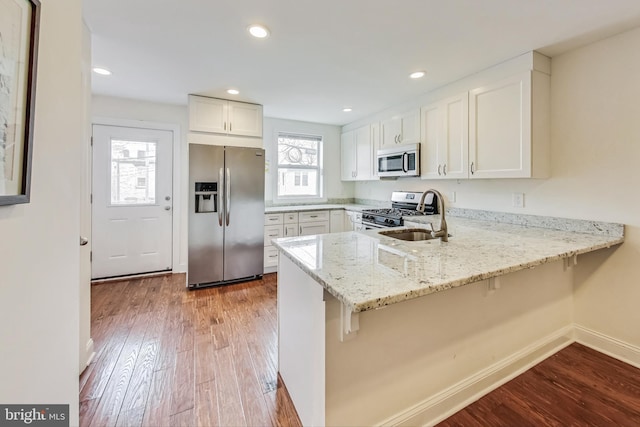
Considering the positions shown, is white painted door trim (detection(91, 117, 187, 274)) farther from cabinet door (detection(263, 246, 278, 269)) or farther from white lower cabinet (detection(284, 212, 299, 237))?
white lower cabinet (detection(284, 212, 299, 237))

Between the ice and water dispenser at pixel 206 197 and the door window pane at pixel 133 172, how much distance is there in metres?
0.92

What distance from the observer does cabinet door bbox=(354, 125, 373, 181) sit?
4164 mm

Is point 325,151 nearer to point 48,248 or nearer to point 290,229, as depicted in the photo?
point 290,229

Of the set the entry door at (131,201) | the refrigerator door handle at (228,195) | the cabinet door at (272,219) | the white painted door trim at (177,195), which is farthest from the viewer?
the cabinet door at (272,219)

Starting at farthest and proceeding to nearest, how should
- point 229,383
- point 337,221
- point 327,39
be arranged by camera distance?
point 337,221
point 327,39
point 229,383

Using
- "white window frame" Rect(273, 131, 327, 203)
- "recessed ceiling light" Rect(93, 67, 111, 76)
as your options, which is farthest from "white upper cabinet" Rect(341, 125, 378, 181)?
"recessed ceiling light" Rect(93, 67, 111, 76)

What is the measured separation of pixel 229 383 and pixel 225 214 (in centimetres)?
209

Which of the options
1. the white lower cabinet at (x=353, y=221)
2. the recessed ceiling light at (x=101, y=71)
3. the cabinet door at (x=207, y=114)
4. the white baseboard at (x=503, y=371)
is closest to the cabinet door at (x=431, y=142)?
the white lower cabinet at (x=353, y=221)

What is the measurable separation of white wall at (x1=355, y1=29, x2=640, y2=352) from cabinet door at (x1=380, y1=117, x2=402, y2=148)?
5.17ft

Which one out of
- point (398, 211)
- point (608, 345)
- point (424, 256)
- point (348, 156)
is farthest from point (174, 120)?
point (608, 345)

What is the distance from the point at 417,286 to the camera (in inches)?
40.4

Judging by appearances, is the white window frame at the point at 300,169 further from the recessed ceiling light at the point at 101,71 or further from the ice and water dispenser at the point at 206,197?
the recessed ceiling light at the point at 101,71

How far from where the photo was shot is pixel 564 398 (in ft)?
5.46

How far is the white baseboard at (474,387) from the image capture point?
1.43m
